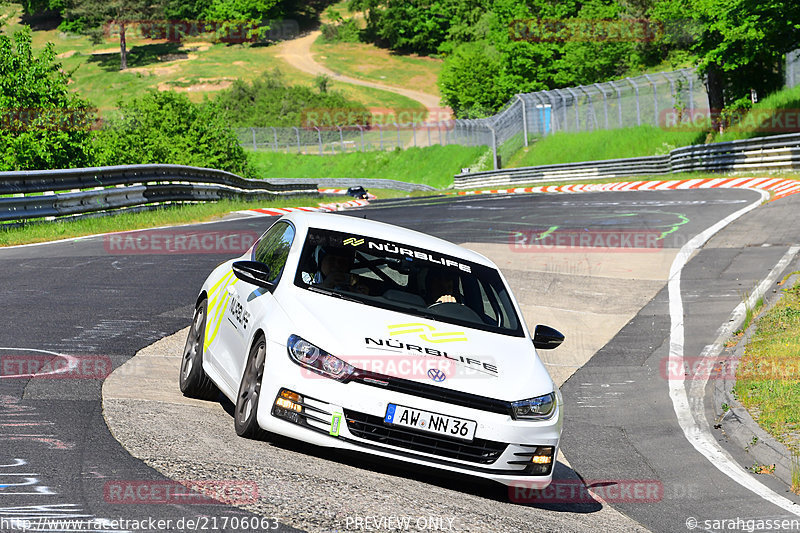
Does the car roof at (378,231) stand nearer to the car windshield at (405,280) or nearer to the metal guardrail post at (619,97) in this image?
the car windshield at (405,280)

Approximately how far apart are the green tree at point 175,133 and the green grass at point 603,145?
60.5 feet

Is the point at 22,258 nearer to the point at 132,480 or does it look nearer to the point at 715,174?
the point at 132,480

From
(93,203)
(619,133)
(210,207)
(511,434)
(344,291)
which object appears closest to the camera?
(511,434)

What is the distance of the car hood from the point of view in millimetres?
6523

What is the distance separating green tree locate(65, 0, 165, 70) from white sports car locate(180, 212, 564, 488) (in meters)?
137

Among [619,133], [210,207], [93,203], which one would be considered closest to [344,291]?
[93,203]

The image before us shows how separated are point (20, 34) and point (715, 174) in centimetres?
2388

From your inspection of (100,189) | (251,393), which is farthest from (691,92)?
(251,393)

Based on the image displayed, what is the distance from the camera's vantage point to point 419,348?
6.75 metres

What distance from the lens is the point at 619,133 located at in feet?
177

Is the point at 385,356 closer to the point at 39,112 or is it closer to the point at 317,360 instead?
the point at 317,360

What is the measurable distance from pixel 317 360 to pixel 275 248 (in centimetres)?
199

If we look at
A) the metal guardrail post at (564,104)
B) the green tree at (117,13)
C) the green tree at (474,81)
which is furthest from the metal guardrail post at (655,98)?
the green tree at (117,13)

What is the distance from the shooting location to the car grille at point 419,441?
636 cm
